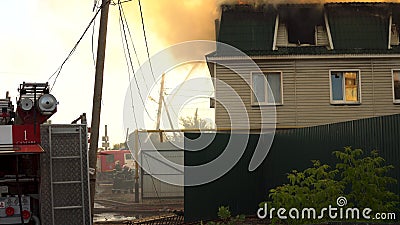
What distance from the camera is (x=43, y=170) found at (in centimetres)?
855

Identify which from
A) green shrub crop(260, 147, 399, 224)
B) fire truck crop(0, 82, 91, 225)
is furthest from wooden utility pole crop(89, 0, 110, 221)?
green shrub crop(260, 147, 399, 224)

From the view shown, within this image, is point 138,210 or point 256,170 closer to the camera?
point 256,170

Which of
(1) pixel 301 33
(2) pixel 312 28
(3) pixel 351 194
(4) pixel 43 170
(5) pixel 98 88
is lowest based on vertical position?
(3) pixel 351 194

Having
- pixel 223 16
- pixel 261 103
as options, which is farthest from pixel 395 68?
pixel 223 16

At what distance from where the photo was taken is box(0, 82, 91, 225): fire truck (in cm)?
853

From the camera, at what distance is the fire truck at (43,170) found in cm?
853

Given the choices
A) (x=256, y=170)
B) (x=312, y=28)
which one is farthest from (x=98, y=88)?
(x=312, y=28)

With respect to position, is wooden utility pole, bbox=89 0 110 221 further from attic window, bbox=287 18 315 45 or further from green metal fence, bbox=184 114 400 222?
attic window, bbox=287 18 315 45

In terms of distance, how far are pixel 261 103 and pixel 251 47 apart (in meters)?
2.09

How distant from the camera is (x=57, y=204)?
28.0 ft

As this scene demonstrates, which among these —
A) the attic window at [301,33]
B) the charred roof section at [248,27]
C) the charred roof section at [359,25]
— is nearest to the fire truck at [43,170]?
the charred roof section at [248,27]

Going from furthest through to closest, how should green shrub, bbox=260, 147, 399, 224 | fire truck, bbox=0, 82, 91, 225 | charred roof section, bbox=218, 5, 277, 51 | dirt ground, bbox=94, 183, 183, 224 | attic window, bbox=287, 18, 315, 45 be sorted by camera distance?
attic window, bbox=287, 18, 315, 45 → charred roof section, bbox=218, 5, 277, 51 → dirt ground, bbox=94, 183, 183, 224 → green shrub, bbox=260, 147, 399, 224 → fire truck, bbox=0, 82, 91, 225

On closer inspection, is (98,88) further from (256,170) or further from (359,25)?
(359,25)

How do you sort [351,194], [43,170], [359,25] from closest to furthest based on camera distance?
[43,170] → [351,194] → [359,25]
